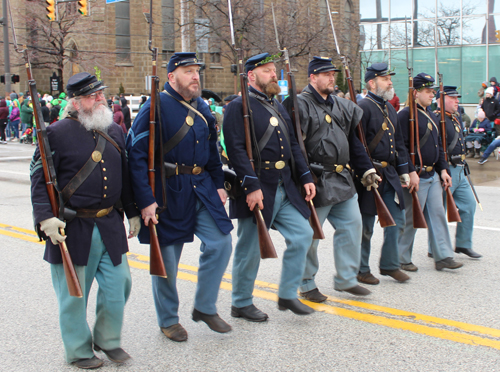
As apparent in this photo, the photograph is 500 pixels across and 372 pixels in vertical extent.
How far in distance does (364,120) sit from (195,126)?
6.29 feet

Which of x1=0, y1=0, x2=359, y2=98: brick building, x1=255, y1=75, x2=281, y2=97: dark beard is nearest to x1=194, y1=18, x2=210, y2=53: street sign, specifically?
x1=0, y1=0, x2=359, y2=98: brick building

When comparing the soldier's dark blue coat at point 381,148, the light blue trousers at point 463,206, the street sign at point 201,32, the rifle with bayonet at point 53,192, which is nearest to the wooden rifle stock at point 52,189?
the rifle with bayonet at point 53,192

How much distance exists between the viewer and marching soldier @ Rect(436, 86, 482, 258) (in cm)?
657

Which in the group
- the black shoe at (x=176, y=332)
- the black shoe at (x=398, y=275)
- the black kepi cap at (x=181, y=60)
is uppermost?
the black kepi cap at (x=181, y=60)

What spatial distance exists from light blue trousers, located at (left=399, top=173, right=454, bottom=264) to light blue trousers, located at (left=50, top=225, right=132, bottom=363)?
315 centimetres

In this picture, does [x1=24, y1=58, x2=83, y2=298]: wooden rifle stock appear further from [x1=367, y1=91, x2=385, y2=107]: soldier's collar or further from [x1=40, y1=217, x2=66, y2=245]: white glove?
[x1=367, y1=91, x2=385, y2=107]: soldier's collar

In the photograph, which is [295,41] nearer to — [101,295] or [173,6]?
[173,6]

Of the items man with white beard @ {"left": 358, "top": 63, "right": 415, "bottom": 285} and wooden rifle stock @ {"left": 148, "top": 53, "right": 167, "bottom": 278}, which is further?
man with white beard @ {"left": 358, "top": 63, "right": 415, "bottom": 285}

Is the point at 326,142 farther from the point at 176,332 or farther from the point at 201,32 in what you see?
the point at 201,32

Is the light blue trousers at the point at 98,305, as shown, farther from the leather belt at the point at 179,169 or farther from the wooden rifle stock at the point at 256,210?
the wooden rifle stock at the point at 256,210

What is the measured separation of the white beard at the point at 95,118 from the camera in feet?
12.8

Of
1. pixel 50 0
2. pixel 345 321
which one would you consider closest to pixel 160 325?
pixel 345 321

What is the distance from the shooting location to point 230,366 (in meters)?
3.88

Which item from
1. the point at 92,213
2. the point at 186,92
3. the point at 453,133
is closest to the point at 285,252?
the point at 186,92
